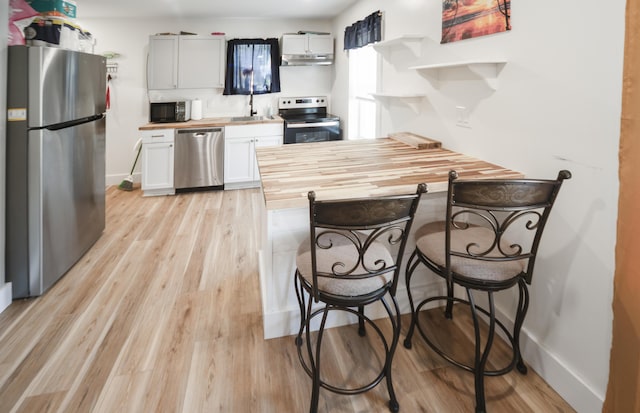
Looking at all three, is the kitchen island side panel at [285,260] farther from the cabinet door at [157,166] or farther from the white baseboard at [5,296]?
the cabinet door at [157,166]

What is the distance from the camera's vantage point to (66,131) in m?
2.54

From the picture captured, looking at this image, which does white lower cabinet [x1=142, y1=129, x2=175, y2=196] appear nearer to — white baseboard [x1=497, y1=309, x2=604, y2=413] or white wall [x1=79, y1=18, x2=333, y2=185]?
white wall [x1=79, y1=18, x2=333, y2=185]

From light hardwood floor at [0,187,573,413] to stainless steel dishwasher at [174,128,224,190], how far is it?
6.57 feet

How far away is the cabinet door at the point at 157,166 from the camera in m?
4.56

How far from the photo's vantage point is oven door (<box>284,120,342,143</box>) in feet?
16.1

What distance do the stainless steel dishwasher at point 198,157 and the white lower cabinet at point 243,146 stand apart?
9 centimetres

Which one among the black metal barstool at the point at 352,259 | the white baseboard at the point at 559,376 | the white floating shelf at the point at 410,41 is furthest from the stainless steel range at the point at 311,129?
the white baseboard at the point at 559,376

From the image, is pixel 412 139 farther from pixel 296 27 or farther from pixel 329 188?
pixel 296 27

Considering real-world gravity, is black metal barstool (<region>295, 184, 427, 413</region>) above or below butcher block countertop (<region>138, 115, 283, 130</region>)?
below

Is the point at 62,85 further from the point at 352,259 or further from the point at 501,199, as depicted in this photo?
the point at 501,199

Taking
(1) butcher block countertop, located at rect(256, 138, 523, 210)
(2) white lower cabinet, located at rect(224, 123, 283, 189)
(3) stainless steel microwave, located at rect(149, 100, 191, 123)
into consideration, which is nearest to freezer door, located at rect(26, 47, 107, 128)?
(1) butcher block countertop, located at rect(256, 138, 523, 210)

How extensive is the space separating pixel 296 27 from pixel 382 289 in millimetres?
4850

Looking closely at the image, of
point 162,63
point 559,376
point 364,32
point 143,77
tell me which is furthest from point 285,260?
point 143,77

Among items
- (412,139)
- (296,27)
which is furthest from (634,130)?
(296,27)
